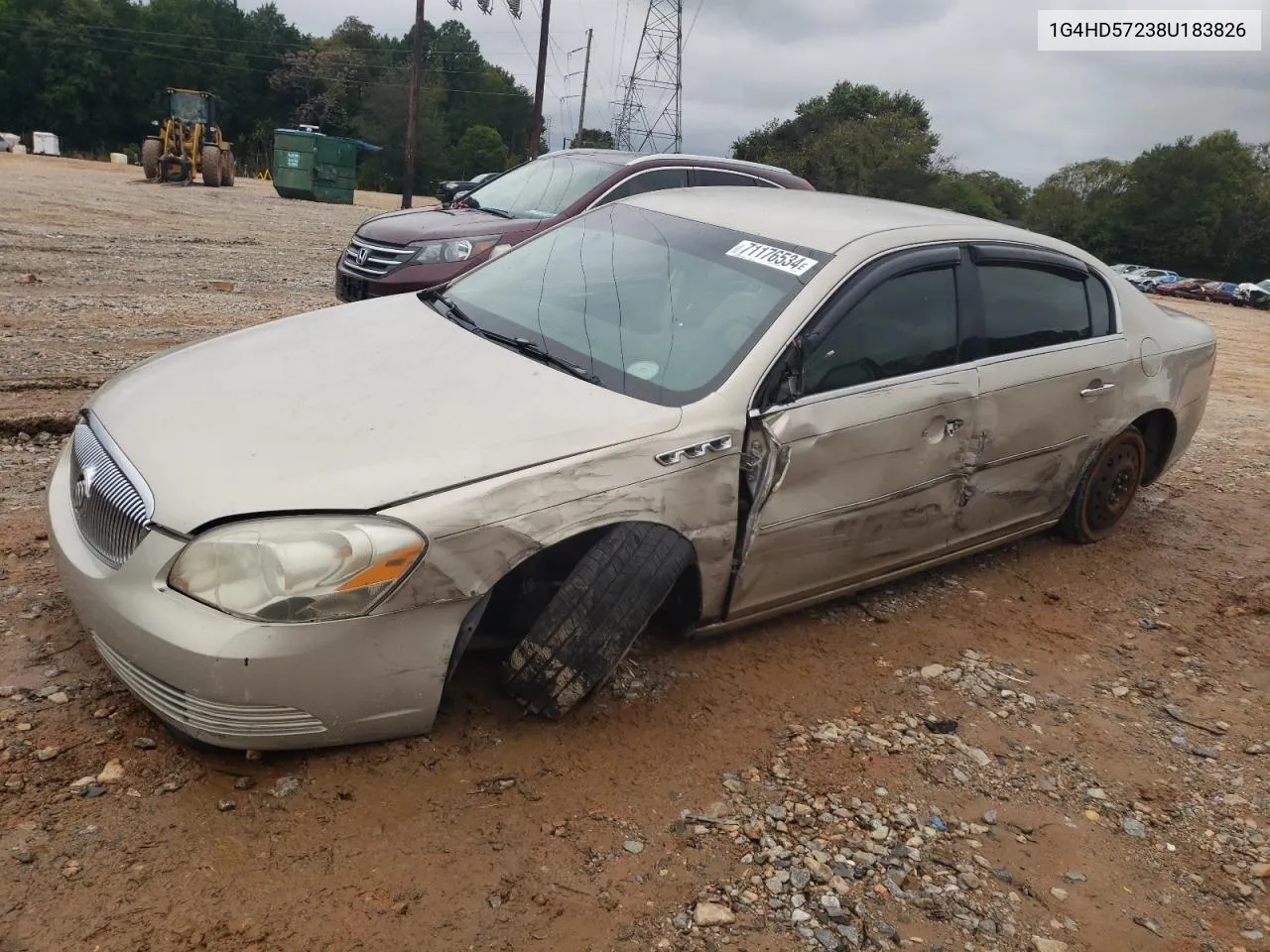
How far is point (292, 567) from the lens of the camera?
2342 mm

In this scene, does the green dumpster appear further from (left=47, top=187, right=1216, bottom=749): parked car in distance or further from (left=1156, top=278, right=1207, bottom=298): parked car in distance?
(left=1156, top=278, right=1207, bottom=298): parked car in distance

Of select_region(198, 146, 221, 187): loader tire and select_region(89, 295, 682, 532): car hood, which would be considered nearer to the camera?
select_region(89, 295, 682, 532): car hood

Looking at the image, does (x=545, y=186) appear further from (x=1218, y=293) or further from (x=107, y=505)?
(x=1218, y=293)

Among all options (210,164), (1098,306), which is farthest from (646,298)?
(210,164)

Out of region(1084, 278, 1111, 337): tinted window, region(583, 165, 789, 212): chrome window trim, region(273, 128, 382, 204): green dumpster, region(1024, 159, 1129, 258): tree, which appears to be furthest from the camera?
region(1024, 159, 1129, 258): tree

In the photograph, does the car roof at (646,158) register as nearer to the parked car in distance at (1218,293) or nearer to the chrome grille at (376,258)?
the chrome grille at (376,258)

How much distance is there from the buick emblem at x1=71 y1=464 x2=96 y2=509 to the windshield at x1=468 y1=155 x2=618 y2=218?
17.8 feet

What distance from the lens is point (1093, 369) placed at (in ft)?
14.0

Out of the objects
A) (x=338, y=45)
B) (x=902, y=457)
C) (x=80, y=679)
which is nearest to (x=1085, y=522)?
(x=902, y=457)

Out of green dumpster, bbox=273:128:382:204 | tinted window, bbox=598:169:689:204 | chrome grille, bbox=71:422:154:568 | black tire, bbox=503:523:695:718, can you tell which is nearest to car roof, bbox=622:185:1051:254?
black tire, bbox=503:523:695:718

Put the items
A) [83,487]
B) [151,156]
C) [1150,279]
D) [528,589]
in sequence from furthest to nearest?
[1150,279] → [151,156] → [528,589] → [83,487]

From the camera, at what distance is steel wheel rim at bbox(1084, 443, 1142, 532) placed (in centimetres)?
467

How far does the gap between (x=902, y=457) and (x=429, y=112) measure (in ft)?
224

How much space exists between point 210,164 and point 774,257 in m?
27.4
